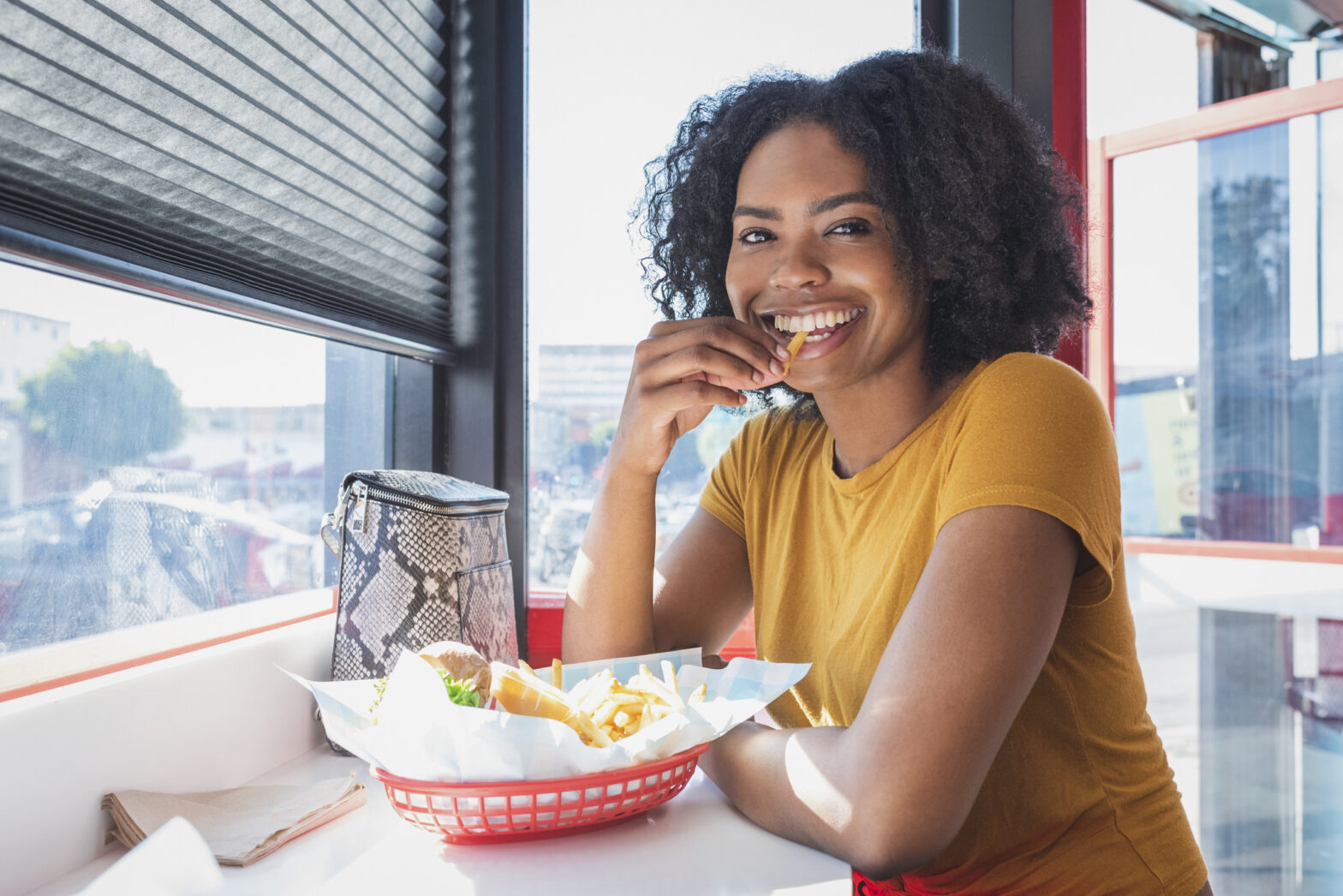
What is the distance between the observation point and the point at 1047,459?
922 millimetres

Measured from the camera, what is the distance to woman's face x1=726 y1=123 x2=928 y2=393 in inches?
47.8

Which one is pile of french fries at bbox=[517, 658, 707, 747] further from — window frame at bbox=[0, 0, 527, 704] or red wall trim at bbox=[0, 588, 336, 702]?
window frame at bbox=[0, 0, 527, 704]

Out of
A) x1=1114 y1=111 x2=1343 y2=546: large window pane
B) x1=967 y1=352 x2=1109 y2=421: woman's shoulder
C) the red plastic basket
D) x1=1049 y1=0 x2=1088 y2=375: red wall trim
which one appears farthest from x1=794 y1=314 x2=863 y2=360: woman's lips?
x1=1114 y1=111 x2=1343 y2=546: large window pane

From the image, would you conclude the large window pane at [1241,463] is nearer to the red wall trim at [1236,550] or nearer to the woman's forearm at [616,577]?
A: the red wall trim at [1236,550]

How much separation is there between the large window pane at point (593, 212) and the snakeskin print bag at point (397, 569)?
551 millimetres

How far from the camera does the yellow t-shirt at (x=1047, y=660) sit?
37.1 inches

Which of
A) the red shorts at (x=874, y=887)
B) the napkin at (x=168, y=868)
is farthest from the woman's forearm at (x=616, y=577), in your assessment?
the napkin at (x=168, y=868)

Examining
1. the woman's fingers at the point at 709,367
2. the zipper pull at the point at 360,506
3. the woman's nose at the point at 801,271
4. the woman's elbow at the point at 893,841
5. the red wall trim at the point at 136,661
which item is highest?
the woman's nose at the point at 801,271

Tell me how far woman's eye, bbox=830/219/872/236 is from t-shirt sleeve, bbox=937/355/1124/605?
11.7 inches

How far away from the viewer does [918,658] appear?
0.84 m

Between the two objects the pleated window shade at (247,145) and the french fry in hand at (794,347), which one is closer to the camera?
the pleated window shade at (247,145)

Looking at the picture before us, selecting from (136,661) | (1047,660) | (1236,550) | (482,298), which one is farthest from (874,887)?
(1236,550)

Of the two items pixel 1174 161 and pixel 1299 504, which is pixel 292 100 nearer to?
pixel 1174 161

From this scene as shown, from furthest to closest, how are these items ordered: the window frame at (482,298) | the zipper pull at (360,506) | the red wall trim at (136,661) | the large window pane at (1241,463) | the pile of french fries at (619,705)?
the large window pane at (1241,463) < the window frame at (482,298) < the zipper pull at (360,506) < the red wall trim at (136,661) < the pile of french fries at (619,705)
